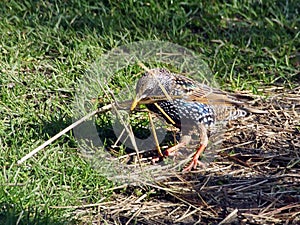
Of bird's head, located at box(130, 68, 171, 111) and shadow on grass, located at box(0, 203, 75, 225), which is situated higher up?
bird's head, located at box(130, 68, 171, 111)

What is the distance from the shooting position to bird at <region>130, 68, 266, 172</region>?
15.4 ft

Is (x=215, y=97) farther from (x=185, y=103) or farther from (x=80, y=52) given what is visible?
(x=80, y=52)

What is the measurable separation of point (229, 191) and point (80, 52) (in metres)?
1.95

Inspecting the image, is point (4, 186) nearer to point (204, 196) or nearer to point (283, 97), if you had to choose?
point (204, 196)

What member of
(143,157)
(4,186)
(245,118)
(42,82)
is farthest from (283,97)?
(4,186)

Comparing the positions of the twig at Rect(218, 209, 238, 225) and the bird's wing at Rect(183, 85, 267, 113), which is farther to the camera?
the bird's wing at Rect(183, 85, 267, 113)

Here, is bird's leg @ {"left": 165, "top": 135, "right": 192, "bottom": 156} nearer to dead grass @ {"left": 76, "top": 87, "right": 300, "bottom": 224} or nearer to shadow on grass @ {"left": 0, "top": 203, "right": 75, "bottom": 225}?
dead grass @ {"left": 76, "top": 87, "right": 300, "bottom": 224}

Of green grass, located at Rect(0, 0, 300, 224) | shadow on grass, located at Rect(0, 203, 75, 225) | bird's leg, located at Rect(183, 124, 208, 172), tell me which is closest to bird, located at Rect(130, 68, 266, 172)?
bird's leg, located at Rect(183, 124, 208, 172)

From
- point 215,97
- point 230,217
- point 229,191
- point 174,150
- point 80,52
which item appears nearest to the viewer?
point 230,217

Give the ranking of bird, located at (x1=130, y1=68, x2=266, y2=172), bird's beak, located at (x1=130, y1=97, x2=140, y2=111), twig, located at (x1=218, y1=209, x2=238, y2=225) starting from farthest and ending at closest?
bird, located at (x1=130, y1=68, x2=266, y2=172) < bird's beak, located at (x1=130, y1=97, x2=140, y2=111) < twig, located at (x1=218, y1=209, x2=238, y2=225)

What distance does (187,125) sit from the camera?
4.94 metres

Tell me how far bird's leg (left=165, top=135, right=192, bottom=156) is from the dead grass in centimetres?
20

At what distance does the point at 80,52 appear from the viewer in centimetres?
590

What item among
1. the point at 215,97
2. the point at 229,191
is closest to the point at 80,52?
the point at 215,97
